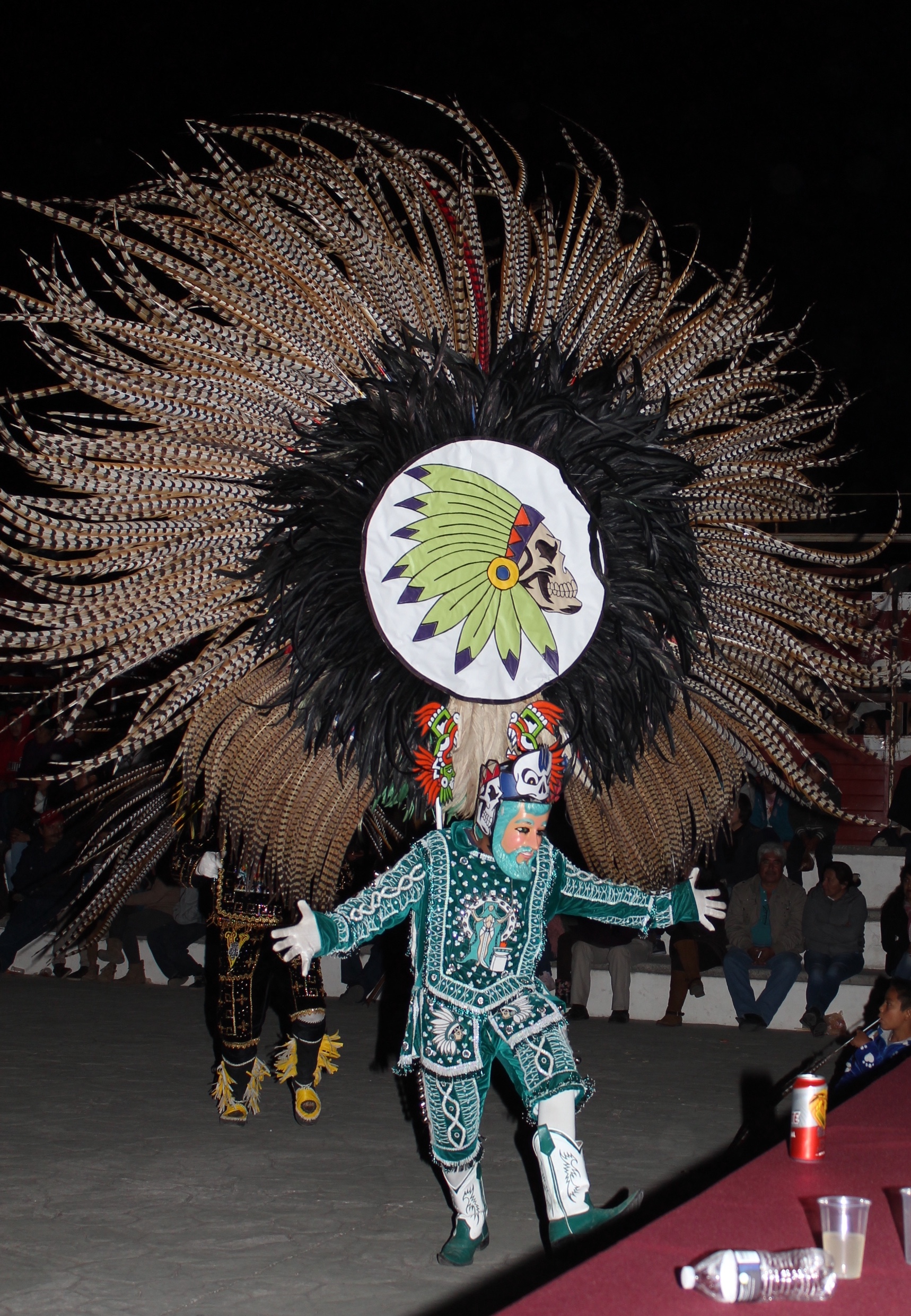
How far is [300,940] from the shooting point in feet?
10.7

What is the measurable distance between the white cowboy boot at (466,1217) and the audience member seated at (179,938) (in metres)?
4.78

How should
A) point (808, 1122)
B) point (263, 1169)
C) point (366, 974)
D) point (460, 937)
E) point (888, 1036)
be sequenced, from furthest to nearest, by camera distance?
1. point (366, 974)
2. point (888, 1036)
3. point (263, 1169)
4. point (460, 937)
5. point (808, 1122)

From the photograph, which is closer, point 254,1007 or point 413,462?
point 413,462

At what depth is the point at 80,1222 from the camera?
3.83m

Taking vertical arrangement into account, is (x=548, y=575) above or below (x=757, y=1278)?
above

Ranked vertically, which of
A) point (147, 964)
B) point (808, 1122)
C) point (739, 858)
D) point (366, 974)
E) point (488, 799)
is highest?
point (488, 799)

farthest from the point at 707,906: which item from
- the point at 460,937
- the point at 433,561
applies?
the point at 433,561

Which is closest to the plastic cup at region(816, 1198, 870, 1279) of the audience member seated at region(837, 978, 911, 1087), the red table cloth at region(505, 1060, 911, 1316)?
the red table cloth at region(505, 1060, 911, 1316)

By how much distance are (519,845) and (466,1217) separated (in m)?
1.01

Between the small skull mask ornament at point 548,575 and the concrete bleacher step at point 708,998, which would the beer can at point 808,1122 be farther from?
the concrete bleacher step at point 708,998

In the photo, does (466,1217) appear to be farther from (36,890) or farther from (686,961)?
(36,890)

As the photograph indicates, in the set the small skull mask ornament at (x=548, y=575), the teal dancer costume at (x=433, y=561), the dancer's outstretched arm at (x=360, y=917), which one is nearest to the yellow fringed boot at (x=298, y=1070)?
the teal dancer costume at (x=433, y=561)

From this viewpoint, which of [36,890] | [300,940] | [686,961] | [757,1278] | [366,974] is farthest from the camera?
[36,890]

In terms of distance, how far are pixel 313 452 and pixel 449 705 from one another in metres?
0.79
